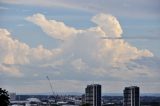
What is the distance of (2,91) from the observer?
12938 centimetres

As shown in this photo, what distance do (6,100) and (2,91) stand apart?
3579 mm

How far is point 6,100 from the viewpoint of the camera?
127 m
